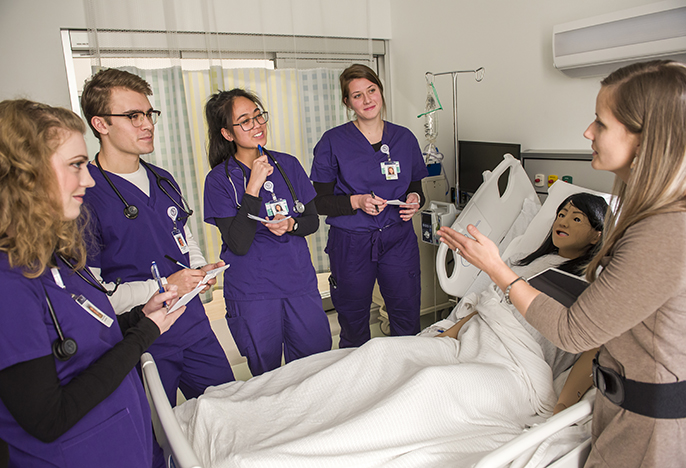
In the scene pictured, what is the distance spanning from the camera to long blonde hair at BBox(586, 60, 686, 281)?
0.90 meters

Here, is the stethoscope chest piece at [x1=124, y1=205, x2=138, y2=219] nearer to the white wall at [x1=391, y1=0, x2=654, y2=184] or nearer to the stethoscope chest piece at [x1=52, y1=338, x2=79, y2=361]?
the stethoscope chest piece at [x1=52, y1=338, x2=79, y2=361]

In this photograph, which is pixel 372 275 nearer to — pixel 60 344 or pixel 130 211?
pixel 130 211

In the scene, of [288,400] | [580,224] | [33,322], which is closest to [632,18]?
[580,224]

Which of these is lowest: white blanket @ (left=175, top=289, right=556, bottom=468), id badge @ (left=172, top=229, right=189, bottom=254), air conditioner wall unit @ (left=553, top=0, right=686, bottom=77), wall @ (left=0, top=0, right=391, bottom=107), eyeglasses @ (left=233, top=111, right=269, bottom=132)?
white blanket @ (left=175, top=289, right=556, bottom=468)

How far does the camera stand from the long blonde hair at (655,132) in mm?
901

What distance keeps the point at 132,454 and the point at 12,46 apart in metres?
2.80

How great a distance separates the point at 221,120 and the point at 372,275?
1.14 m

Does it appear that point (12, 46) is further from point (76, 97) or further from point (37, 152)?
point (37, 152)

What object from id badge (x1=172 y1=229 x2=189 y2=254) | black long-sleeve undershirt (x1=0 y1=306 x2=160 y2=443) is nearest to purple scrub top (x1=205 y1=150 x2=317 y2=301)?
id badge (x1=172 y1=229 x2=189 y2=254)

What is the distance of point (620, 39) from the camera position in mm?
2125

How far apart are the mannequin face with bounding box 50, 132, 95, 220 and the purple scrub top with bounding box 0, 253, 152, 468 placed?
143mm

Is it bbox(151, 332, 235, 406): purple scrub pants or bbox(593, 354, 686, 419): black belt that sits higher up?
bbox(593, 354, 686, 419): black belt

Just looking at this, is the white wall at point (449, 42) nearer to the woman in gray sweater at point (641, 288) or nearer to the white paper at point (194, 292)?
the woman in gray sweater at point (641, 288)

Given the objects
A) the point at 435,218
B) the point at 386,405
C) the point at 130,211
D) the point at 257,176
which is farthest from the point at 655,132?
the point at 435,218
